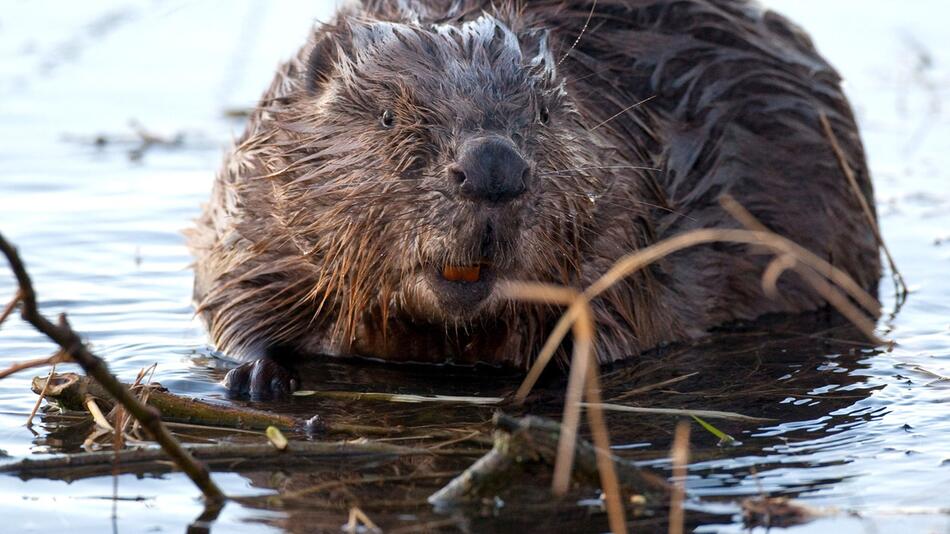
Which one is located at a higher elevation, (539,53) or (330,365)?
(539,53)

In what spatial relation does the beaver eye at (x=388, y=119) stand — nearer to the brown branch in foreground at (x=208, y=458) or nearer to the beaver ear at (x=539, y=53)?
the beaver ear at (x=539, y=53)

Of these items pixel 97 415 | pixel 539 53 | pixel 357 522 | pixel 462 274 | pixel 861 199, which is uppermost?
pixel 539 53

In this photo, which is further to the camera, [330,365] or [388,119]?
[330,365]

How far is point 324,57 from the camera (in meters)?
4.73

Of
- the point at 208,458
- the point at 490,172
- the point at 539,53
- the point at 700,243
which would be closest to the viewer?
the point at 208,458

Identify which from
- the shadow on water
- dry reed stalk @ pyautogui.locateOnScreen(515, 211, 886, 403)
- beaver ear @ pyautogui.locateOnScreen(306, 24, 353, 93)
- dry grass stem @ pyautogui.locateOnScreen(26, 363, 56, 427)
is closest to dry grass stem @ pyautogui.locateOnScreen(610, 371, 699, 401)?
the shadow on water

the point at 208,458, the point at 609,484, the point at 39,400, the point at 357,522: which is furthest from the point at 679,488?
the point at 39,400

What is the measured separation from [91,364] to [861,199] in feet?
9.67

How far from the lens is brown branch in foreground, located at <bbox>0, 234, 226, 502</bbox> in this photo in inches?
114

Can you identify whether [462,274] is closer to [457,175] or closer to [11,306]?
[457,175]

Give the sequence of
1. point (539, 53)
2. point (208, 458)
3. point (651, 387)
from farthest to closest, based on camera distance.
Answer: point (539, 53) → point (651, 387) → point (208, 458)

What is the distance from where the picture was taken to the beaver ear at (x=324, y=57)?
4695 mm

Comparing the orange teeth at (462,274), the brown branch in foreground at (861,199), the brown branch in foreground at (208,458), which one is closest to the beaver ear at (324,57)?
the orange teeth at (462,274)

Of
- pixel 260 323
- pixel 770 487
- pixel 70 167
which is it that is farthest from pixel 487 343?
pixel 70 167
